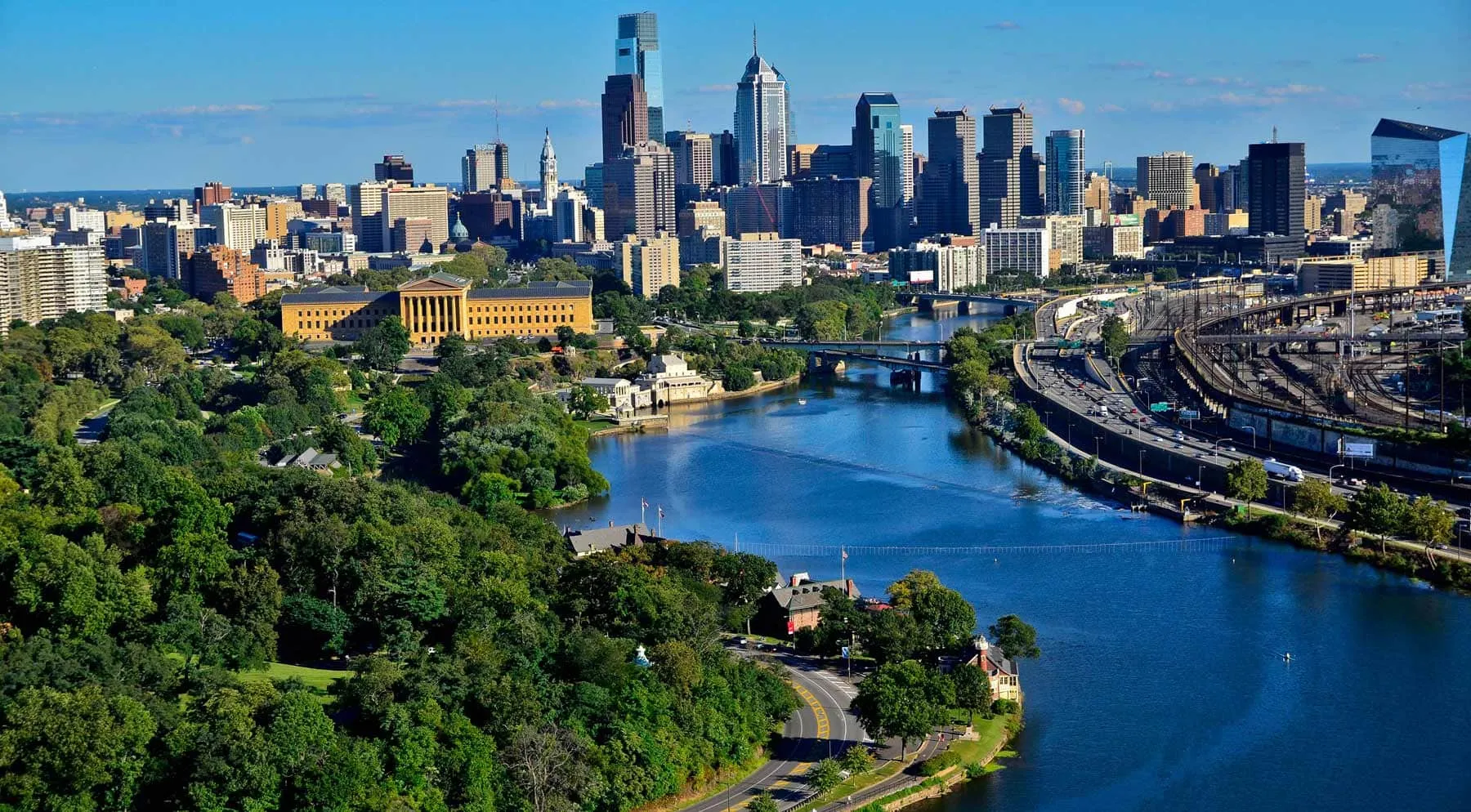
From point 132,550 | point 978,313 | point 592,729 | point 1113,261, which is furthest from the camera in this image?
point 1113,261

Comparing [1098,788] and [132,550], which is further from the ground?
[132,550]

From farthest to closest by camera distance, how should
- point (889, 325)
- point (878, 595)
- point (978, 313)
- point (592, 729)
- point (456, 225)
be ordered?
point (456, 225) < point (978, 313) < point (889, 325) < point (878, 595) < point (592, 729)

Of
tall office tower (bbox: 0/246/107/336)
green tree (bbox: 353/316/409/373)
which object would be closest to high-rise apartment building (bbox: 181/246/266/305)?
tall office tower (bbox: 0/246/107/336)

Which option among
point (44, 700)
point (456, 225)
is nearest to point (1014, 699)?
point (44, 700)

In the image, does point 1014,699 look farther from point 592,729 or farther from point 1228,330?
point 1228,330

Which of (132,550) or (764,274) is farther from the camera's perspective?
(764,274)

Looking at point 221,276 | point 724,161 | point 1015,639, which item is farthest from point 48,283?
point 724,161
